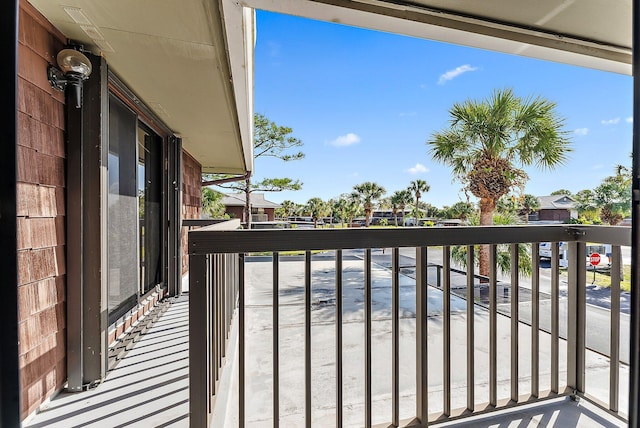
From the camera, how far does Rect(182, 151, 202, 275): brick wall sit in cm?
523

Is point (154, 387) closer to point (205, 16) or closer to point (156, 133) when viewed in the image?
point (205, 16)

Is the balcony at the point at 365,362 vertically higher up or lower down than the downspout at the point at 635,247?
lower down

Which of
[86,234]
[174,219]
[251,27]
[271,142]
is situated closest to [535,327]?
[251,27]

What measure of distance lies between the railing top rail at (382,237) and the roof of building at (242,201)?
76.6 ft

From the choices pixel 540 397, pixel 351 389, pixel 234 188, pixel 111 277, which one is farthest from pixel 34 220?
pixel 234 188

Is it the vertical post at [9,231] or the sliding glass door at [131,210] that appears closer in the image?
the vertical post at [9,231]

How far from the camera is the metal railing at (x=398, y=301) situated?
1.23 metres

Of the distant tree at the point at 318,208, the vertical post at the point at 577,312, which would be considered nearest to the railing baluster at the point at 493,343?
the vertical post at the point at 577,312

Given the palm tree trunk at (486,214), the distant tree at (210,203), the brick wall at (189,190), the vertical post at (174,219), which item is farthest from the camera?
the distant tree at (210,203)

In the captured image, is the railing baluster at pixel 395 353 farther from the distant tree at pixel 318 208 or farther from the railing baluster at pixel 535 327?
the distant tree at pixel 318 208

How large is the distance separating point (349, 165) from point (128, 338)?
35.3 m

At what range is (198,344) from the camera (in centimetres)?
122

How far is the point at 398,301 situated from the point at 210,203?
52.7 ft

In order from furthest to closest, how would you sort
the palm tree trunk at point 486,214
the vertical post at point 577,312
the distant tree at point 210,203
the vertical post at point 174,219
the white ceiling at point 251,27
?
1. the distant tree at point 210,203
2. the palm tree trunk at point 486,214
3. the vertical post at point 174,219
4. the vertical post at point 577,312
5. the white ceiling at point 251,27
